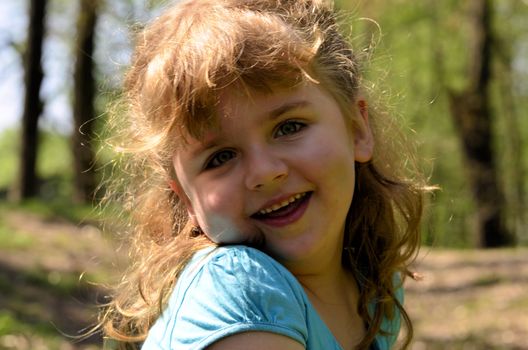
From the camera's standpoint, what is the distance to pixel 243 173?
188 centimetres

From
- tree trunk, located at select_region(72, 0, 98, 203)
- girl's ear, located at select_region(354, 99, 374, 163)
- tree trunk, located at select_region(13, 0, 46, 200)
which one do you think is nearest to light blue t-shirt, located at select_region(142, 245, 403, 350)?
girl's ear, located at select_region(354, 99, 374, 163)

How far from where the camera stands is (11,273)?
6.27 m

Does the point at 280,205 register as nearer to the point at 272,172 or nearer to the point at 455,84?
the point at 272,172

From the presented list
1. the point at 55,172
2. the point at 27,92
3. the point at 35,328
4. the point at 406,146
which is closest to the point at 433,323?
the point at 35,328

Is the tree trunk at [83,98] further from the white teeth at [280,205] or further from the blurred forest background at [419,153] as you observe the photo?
the white teeth at [280,205]

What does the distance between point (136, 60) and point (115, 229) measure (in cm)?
60

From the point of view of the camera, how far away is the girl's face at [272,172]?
1883 millimetres

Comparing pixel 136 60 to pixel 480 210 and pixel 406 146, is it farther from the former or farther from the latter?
pixel 480 210

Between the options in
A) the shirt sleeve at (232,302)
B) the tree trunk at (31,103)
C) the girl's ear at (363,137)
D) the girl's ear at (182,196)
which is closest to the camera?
the shirt sleeve at (232,302)

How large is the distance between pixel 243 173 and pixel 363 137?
1.63ft

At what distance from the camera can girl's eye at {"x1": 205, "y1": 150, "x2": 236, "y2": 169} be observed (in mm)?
1912

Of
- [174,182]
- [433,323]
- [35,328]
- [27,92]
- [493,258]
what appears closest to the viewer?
[174,182]

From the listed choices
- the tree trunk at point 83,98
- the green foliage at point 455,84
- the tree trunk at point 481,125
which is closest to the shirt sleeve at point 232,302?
the tree trunk at point 83,98

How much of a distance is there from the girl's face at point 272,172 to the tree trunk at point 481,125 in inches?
Answer: 448
